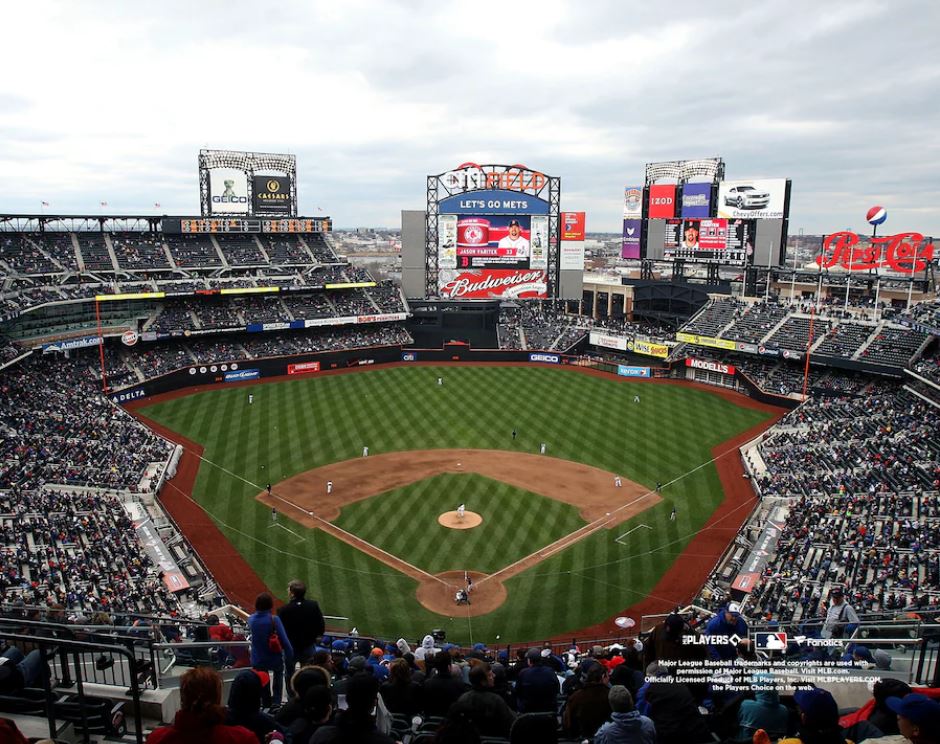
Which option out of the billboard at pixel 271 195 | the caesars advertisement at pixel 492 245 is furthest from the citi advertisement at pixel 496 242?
the billboard at pixel 271 195

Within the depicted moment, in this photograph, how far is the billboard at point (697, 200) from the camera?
198ft

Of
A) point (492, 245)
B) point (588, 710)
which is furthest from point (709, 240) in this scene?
point (588, 710)

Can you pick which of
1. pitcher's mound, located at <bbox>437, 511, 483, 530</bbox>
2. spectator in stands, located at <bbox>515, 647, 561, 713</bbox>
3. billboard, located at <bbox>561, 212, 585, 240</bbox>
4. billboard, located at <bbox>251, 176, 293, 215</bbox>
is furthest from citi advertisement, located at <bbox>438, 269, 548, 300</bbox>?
spectator in stands, located at <bbox>515, 647, 561, 713</bbox>

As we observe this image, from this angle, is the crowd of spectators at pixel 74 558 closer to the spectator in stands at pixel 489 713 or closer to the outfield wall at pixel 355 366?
the spectator in stands at pixel 489 713

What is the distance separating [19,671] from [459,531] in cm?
2223

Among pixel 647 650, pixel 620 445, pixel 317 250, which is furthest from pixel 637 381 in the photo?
pixel 647 650

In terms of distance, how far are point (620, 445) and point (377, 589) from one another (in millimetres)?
19061

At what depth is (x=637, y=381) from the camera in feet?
177

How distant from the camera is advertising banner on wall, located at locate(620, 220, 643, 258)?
65.1 metres

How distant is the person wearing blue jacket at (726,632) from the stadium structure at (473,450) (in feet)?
0.24

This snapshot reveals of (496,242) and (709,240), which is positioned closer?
(709,240)

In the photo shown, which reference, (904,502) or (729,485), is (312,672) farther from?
(729,485)

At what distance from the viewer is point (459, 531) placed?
28156 millimetres

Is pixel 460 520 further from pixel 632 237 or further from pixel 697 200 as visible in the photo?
pixel 632 237
